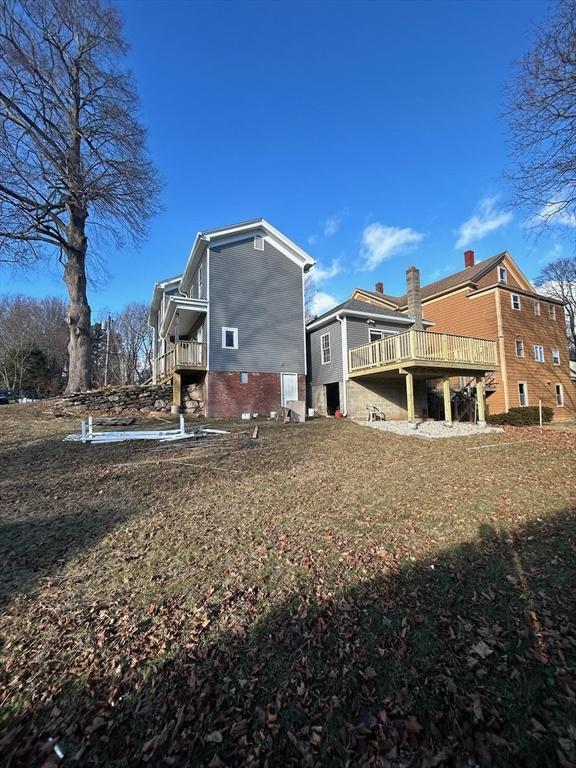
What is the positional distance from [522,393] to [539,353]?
11.6ft

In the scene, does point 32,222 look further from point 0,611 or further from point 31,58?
point 0,611

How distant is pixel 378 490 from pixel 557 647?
3500mm

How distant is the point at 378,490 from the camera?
236 inches

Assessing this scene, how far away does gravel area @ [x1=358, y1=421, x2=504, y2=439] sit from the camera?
1194 cm

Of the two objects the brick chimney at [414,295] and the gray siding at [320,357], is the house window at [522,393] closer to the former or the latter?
the brick chimney at [414,295]

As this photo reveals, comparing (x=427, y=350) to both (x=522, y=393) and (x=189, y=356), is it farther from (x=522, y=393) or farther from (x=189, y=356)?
(x=522, y=393)

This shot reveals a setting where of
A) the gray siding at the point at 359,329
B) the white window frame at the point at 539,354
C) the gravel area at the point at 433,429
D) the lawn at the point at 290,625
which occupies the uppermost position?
the gray siding at the point at 359,329

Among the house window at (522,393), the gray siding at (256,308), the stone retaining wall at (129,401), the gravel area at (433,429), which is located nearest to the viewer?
the gravel area at (433,429)

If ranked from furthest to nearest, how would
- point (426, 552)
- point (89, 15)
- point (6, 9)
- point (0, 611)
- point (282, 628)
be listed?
1. point (89, 15)
2. point (6, 9)
3. point (426, 552)
4. point (0, 611)
5. point (282, 628)

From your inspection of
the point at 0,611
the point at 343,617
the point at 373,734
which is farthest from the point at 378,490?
the point at 0,611

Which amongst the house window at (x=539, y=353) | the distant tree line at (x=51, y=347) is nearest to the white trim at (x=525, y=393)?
the house window at (x=539, y=353)

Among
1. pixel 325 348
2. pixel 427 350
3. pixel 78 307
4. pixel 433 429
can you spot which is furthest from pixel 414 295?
pixel 78 307

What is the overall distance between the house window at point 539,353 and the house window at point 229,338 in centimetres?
1890

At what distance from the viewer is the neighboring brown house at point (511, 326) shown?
66.8 feet
